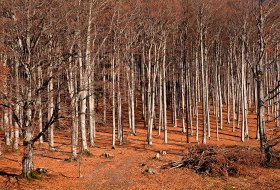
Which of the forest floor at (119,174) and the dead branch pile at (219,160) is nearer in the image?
the forest floor at (119,174)

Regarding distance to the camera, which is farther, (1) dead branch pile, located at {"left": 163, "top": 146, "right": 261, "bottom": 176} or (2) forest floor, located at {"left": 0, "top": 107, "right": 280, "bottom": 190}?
(1) dead branch pile, located at {"left": 163, "top": 146, "right": 261, "bottom": 176}

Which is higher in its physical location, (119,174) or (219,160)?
(219,160)

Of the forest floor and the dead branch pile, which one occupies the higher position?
the dead branch pile

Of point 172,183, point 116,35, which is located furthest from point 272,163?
point 116,35

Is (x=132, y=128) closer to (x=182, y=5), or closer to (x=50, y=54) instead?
(x=182, y=5)

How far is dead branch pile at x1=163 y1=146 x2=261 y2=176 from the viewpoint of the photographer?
16.8m

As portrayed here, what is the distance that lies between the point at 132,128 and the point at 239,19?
629 inches

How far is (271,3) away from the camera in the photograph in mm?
19922

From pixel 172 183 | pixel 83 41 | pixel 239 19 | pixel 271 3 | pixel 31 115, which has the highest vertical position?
pixel 239 19

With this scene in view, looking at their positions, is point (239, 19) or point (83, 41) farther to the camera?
point (239, 19)

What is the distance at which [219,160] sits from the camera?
17.1 meters

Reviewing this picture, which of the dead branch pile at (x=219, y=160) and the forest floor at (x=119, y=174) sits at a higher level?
the dead branch pile at (x=219, y=160)

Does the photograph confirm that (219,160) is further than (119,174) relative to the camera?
No

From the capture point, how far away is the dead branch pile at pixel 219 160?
16.8 metres
